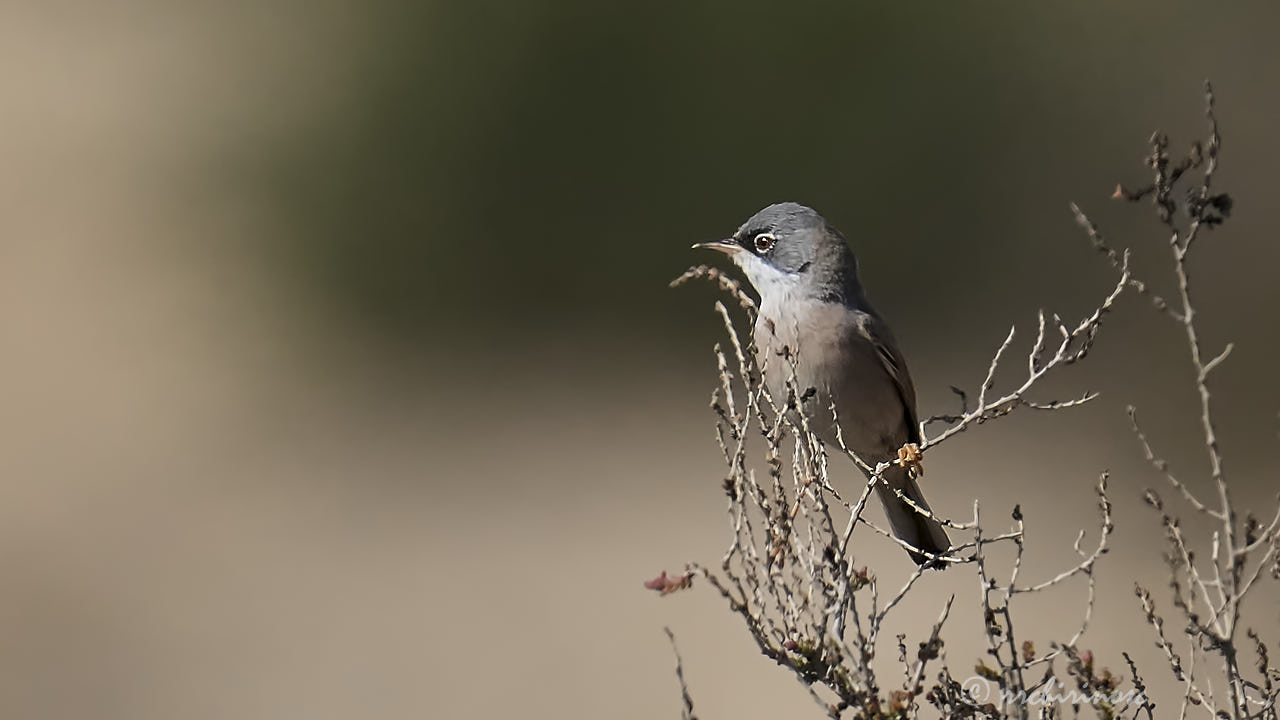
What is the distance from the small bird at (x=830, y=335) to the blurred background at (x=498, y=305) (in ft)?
20.9

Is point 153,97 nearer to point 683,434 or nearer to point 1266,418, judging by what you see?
point 683,434

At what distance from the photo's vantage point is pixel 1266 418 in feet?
46.5

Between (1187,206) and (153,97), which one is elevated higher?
(153,97)

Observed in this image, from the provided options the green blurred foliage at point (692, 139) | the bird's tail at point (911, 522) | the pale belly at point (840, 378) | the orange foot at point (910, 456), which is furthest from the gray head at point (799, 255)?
the green blurred foliage at point (692, 139)

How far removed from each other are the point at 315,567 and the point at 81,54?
9184 mm

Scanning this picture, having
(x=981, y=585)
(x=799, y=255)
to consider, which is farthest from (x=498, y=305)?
(x=981, y=585)

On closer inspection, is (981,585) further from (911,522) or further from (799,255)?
(799,255)

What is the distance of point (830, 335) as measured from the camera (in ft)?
17.5

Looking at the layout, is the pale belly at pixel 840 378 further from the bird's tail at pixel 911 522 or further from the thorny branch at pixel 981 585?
the thorny branch at pixel 981 585

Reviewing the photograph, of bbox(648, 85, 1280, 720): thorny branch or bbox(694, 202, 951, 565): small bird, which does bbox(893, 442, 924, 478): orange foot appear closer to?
bbox(694, 202, 951, 565): small bird

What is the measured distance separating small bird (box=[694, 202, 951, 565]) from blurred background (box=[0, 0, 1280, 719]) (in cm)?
638

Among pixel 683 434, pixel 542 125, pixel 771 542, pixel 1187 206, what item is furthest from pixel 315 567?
pixel 1187 206

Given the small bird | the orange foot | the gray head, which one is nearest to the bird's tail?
the small bird

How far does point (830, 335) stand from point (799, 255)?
331 millimetres
